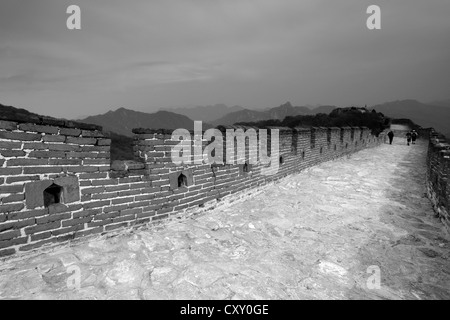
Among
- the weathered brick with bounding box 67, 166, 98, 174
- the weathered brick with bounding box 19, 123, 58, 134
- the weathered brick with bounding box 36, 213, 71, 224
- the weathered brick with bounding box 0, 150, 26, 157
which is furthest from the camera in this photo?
the weathered brick with bounding box 67, 166, 98, 174

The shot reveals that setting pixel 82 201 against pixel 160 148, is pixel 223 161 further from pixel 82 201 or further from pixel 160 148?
pixel 82 201

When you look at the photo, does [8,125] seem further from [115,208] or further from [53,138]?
[115,208]

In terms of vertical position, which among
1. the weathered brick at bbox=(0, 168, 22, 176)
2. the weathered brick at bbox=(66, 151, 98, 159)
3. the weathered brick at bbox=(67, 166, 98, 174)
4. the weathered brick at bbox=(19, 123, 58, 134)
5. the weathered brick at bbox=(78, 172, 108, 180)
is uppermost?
the weathered brick at bbox=(19, 123, 58, 134)

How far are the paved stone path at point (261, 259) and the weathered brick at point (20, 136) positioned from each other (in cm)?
136

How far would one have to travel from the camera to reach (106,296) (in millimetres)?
2299

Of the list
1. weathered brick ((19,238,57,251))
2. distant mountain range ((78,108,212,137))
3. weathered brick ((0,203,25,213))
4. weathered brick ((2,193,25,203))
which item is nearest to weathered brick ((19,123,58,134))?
weathered brick ((2,193,25,203))

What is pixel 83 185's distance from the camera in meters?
3.17

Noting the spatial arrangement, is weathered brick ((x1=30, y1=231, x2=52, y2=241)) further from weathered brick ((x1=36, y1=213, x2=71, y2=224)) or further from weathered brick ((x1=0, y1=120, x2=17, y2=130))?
weathered brick ((x1=0, y1=120, x2=17, y2=130))

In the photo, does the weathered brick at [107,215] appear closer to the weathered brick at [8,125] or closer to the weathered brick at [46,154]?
the weathered brick at [46,154]

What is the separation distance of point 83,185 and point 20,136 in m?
0.88

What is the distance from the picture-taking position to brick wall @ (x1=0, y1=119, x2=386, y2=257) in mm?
2645

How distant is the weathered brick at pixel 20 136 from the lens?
2.56 metres
